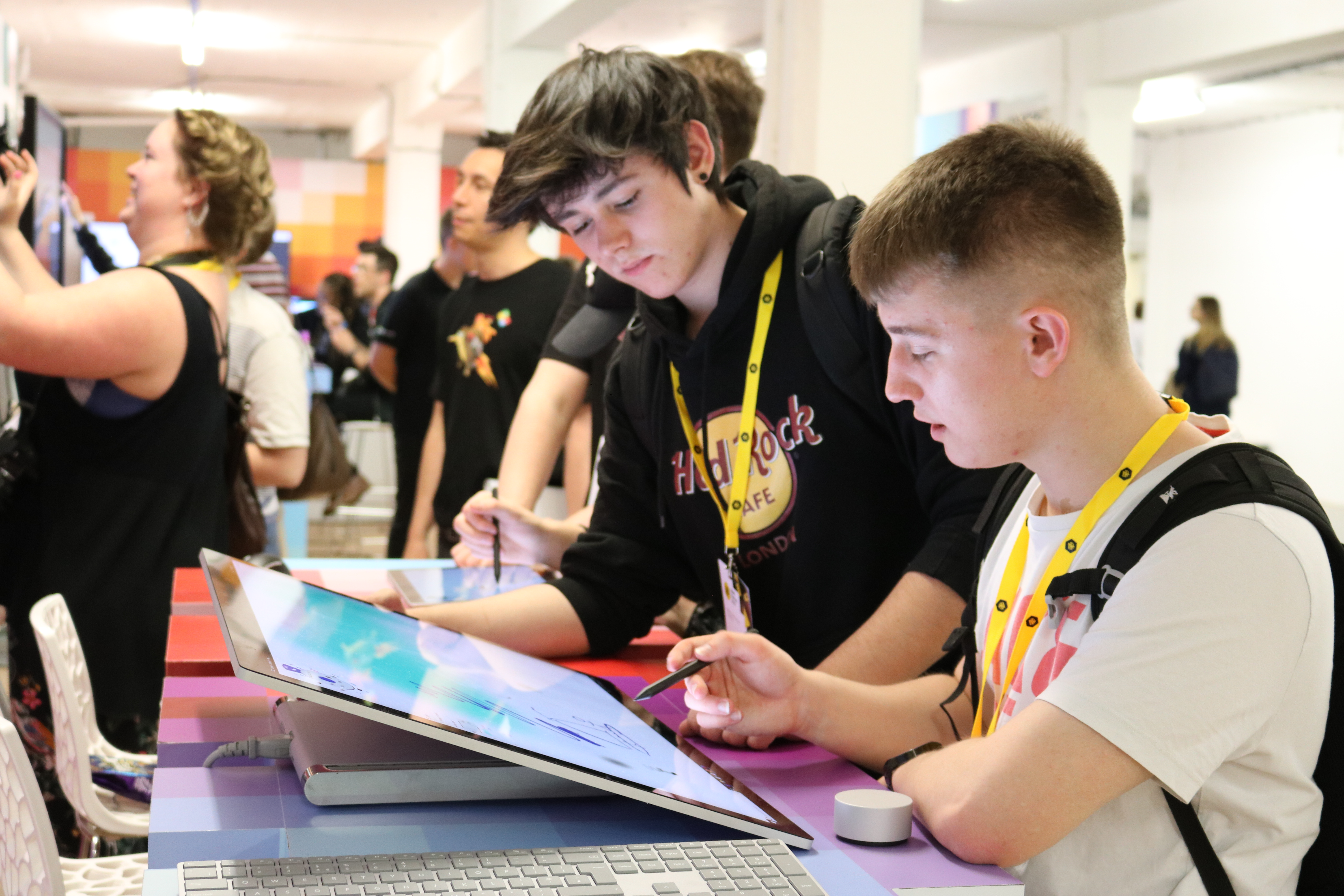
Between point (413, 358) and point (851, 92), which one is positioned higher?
point (851, 92)

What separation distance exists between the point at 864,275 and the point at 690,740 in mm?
493

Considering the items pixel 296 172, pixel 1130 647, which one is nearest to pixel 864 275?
pixel 1130 647

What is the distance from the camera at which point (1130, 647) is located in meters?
0.88

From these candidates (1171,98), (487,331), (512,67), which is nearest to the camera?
(487,331)

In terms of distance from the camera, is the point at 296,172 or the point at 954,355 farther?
the point at 296,172

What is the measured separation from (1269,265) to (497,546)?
34.5 feet

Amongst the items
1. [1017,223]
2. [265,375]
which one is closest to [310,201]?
[265,375]

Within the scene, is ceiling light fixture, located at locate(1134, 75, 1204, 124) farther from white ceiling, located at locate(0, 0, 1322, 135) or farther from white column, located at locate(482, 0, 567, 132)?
white column, located at locate(482, 0, 567, 132)

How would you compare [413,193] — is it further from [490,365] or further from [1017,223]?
[1017,223]

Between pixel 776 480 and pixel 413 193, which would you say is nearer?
pixel 776 480

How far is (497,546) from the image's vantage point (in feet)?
5.82

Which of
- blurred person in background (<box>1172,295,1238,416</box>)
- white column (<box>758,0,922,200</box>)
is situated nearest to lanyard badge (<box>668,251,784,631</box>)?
white column (<box>758,0,922,200</box>)

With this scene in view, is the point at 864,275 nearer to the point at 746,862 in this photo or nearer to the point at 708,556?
the point at 746,862

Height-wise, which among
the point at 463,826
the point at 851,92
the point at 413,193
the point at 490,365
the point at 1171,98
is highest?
the point at 1171,98
